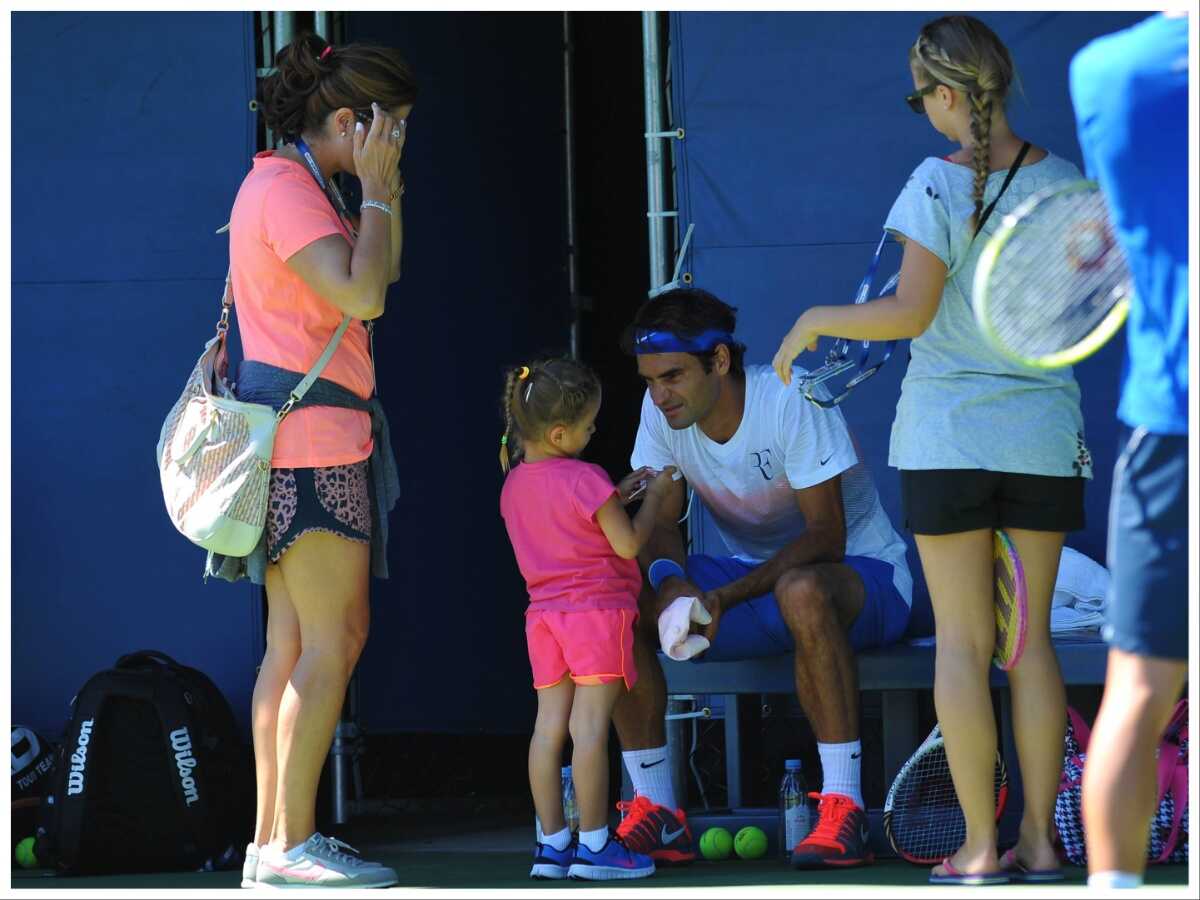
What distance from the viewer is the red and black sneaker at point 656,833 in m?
4.32

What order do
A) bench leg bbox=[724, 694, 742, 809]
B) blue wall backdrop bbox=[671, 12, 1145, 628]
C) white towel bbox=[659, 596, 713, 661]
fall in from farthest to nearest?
blue wall backdrop bbox=[671, 12, 1145, 628], bench leg bbox=[724, 694, 742, 809], white towel bbox=[659, 596, 713, 661]

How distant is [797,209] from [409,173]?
141 cm

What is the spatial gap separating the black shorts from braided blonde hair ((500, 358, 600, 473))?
0.90 m

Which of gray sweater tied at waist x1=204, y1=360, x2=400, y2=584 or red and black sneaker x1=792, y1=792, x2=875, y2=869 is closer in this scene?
gray sweater tied at waist x1=204, y1=360, x2=400, y2=584

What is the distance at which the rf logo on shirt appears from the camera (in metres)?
4.51

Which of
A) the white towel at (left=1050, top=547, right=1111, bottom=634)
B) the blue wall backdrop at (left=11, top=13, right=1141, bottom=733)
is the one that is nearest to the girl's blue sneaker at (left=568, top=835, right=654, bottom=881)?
the white towel at (left=1050, top=547, right=1111, bottom=634)

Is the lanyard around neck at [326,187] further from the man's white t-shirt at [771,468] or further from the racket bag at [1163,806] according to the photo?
the racket bag at [1163,806]

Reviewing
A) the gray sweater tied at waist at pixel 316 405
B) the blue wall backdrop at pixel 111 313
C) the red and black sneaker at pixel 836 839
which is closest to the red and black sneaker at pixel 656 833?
the red and black sneaker at pixel 836 839

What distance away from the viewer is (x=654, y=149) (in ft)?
16.4

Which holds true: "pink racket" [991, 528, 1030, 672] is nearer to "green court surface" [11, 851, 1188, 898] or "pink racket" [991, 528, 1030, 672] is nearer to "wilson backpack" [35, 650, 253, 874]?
"green court surface" [11, 851, 1188, 898]

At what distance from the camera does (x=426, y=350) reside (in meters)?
5.80

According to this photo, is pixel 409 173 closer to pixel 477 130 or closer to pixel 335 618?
pixel 477 130

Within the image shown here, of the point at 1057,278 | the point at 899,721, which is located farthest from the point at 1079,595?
the point at 1057,278

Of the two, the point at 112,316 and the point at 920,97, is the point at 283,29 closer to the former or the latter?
the point at 112,316
